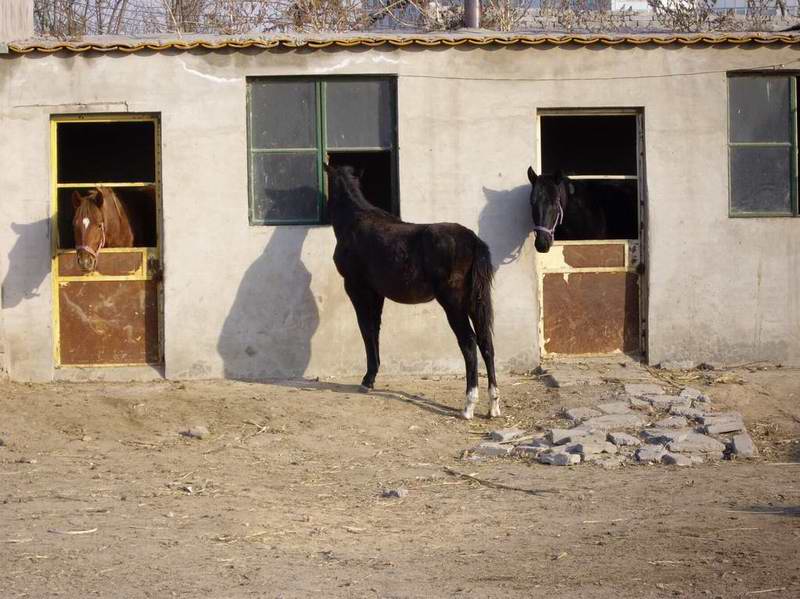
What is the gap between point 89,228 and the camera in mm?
10961

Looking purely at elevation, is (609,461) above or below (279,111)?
below

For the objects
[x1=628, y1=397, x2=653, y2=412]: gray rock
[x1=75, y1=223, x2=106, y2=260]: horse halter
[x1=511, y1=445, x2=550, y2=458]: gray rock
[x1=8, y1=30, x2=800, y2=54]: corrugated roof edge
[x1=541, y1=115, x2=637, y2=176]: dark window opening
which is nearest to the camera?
[x1=511, y1=445, x2=550, y2=458]: gray rock

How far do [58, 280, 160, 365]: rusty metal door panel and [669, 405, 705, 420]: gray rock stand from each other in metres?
5.03

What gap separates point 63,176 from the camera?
1490 centimetres

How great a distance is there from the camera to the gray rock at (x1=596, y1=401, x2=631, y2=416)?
9.75 m

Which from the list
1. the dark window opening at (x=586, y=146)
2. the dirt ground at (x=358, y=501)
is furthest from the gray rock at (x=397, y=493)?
the dark window opening at (x=586, y=146)

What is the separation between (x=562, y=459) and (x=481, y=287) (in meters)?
1.97

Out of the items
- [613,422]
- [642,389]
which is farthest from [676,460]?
[642,389]

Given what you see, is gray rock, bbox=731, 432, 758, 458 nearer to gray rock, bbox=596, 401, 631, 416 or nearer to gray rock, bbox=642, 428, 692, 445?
gray rock, bbox=642, 428, 692, 445

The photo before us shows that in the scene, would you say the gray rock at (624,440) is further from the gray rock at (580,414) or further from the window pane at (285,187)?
the window pane at (285,187)

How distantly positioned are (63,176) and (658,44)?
25.0 feet

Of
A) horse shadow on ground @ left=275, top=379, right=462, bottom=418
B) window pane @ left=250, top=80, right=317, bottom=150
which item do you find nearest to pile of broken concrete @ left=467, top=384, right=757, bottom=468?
horse shadow on ground @ left=275, top=379, right=462, bottom=418

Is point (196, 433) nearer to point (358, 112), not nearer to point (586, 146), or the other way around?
point (358, 112)

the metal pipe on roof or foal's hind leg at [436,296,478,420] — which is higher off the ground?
the metal pipe on roof
